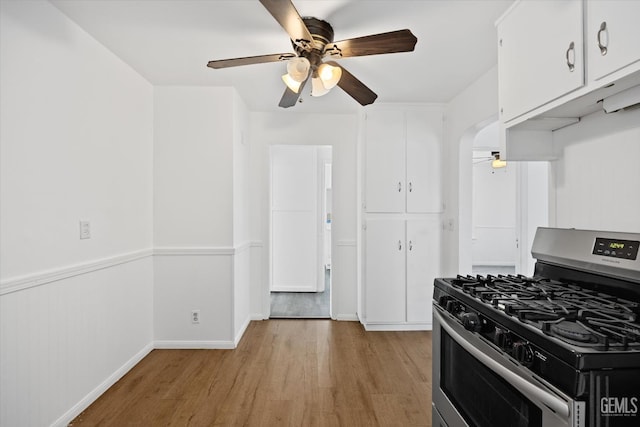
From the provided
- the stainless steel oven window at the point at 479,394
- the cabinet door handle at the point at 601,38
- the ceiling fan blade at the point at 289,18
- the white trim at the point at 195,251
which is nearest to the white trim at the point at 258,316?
the white trim at the point at 195,251

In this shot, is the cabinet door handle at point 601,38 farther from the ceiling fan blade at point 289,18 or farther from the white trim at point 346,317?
the white trim at point 346,317

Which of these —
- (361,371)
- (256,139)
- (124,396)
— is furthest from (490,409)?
(256,139)

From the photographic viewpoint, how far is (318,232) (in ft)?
18.6

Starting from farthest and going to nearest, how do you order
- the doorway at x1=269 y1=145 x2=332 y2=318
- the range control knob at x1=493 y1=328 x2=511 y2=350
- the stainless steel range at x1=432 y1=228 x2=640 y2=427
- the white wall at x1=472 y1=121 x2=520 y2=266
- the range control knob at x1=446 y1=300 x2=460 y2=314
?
the white wall at x1=472 y1=121 x2=520 y2=266 → the doorway at x1=269 y1=145 x2=332 y2=318 → the range control knob at x1=446 y1=300 x2=460 y2=314 → the range control knob at x1=493 y1=328 x2=511 y2=350 → the stainless steel range at x1=432 y1=228 x2=640 y2=427

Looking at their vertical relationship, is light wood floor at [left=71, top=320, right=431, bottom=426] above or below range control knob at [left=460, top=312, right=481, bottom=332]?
below

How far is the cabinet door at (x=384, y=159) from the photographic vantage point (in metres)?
3.81

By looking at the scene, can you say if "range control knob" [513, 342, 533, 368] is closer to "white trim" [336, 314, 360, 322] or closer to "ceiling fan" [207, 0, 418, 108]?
"ceiling fan" [207, 0, 418, 108]

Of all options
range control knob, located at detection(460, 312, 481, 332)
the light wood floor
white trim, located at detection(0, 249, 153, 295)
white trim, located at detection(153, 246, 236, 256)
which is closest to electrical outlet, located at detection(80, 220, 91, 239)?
white trim, located at detection(0, 249, 153, 295)

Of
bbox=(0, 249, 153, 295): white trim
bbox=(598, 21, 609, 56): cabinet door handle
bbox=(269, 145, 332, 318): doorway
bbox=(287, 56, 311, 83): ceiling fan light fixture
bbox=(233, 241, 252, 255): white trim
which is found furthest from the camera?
bbox=(269, 145, 332, 318): doorway

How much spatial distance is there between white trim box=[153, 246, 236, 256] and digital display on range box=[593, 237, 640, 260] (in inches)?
107

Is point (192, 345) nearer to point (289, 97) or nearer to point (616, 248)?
point (289, 97)

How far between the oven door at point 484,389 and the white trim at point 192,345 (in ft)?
7.03

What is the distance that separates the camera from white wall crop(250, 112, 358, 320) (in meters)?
4.21

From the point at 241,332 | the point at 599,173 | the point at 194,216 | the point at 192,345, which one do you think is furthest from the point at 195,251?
the point at 599,173
